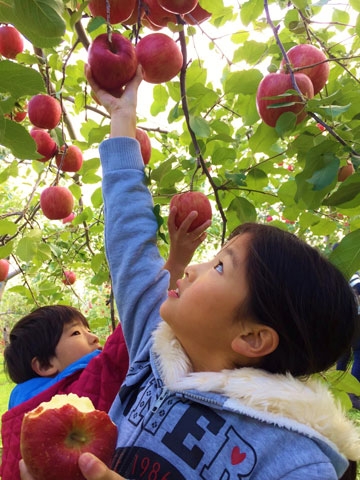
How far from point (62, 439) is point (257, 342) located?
423mm

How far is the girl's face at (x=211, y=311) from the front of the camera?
3.10 feet

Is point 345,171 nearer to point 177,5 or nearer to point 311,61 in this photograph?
point 311,61

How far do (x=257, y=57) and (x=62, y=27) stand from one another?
80 cm

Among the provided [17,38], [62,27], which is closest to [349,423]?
[62,27]

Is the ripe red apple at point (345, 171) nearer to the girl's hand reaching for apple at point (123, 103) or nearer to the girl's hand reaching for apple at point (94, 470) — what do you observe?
the girl's hand reaching for apple at point (123, 103)

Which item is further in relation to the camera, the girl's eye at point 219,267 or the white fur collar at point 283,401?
the girl's eye at point 219,267

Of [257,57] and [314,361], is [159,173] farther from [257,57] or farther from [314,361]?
[314,361]

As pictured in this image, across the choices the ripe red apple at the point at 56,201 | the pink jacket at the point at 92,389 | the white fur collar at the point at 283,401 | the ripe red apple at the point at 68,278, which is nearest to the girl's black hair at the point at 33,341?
the pink jacket at the point at 92,389

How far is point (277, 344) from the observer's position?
3.06 ft

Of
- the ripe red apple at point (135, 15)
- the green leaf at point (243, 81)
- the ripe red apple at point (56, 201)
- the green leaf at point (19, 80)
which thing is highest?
the ripe red apple at point (135, 15)

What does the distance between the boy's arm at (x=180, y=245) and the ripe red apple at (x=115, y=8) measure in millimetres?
536

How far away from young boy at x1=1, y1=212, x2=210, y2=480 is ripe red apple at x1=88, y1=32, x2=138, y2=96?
385mm

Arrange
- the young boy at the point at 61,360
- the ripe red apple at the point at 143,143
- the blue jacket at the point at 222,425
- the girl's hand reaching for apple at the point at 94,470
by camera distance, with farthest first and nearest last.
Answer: the ripe red apple at the point at 143,143 < the young boy at the point at 61,360 < the blue jacket at the point at 222,425 < the girl's hand reaching for apple at the point at 94,470

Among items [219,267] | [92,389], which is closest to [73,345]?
[92,389]
